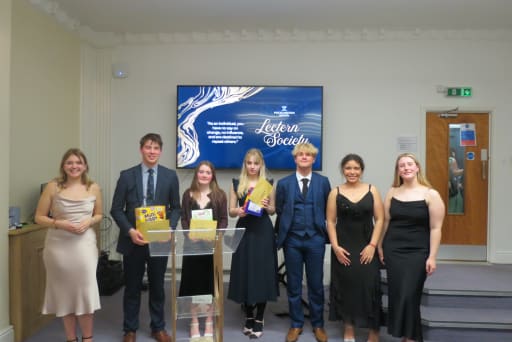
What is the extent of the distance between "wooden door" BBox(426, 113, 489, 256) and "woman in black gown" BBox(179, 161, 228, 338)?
116 inches

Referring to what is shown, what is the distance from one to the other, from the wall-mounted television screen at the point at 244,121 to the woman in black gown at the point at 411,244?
6.24ft

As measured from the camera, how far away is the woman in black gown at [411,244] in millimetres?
2527

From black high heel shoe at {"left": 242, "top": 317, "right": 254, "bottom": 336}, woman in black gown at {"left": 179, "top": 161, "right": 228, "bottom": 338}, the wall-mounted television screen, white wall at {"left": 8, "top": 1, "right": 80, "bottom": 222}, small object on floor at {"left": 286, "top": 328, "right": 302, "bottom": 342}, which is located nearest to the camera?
woman in black gown at {"left": 179, "top": 161, "right": 228, "bottom": 338}

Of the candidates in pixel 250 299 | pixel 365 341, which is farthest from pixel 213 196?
pixel 365 341

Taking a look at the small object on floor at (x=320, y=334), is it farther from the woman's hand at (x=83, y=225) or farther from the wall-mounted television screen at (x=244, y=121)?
the wall-mounted television screen at (x=244, y=121)

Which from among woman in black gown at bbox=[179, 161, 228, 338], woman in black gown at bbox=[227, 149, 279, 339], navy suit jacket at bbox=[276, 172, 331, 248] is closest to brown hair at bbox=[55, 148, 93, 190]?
woman in black gown at bbox=[179, 161, 228, 338]

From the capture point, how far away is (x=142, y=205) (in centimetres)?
274

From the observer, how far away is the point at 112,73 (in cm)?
457

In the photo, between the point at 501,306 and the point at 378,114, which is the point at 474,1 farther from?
the point at 501,306

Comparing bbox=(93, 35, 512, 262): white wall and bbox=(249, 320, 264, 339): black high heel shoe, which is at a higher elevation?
bbox=(93, 35, 512, 262): white wall

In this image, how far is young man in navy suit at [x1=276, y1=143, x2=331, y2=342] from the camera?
281 centimetres

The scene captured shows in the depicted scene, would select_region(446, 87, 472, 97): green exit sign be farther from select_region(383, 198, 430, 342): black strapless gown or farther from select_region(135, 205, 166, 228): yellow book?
select_region(135, 205, 166, 228): yellow book

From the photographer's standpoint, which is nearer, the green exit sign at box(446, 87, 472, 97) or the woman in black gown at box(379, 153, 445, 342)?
the woman in black gown at box(379, 153, 445, 342)

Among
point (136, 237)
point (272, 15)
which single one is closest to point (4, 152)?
point (136, 237)
